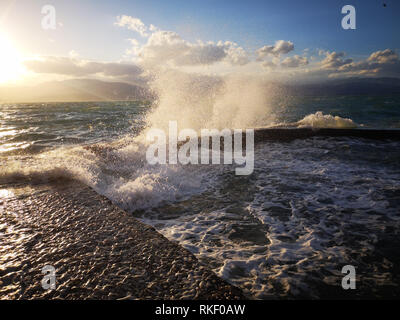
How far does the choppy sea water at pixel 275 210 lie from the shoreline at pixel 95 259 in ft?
1.28

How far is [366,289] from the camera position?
179 cm

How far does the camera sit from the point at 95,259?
1.82m

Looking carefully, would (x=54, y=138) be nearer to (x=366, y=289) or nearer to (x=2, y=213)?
(x=2, y=213)

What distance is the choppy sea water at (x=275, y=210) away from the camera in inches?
77.8

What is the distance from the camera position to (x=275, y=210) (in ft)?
10.5

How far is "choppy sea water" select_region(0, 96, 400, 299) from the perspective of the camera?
198 centimetres

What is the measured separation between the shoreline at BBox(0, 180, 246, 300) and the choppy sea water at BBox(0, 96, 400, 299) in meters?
0.39

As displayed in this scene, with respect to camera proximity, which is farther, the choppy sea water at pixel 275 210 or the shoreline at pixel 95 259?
the choppy sea water at pixel 275 210

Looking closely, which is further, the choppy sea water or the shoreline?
the choppy sea water

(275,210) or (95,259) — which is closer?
(95,259)

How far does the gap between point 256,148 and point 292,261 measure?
16.7ft

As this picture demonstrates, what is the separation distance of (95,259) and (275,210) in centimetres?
232
